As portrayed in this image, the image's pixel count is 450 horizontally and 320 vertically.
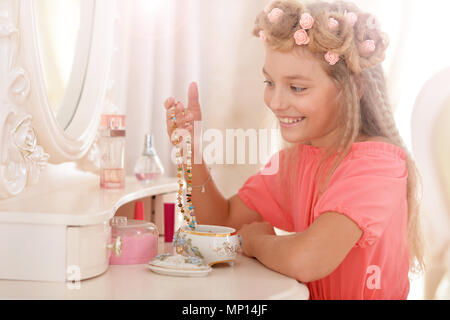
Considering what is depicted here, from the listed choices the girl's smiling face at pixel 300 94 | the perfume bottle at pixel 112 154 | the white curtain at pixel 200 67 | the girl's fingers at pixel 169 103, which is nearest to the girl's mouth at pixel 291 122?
the girl's smiling face at pixel 300 94

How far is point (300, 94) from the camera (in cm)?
91

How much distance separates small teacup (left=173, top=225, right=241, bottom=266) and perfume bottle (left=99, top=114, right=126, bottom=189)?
1.02ft

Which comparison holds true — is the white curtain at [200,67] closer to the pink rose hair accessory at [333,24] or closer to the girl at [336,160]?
the girl at [336,160]

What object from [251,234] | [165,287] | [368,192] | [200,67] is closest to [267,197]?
[251,234]

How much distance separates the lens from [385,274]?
931 millimetres

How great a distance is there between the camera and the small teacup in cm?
80

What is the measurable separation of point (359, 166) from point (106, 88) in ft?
2.21

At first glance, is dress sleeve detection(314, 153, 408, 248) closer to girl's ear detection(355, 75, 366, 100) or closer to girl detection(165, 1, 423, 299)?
girl detection(165, 1, 423, 299)

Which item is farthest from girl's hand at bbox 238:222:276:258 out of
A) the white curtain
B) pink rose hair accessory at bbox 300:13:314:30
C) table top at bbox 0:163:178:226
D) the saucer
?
the white curtain

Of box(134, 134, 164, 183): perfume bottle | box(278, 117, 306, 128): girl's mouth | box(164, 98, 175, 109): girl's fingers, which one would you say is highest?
box(164, 98, 175, 109): girl's fingers

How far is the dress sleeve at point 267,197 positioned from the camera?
110 centimetres

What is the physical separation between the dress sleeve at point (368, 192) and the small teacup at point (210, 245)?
14 centimetres

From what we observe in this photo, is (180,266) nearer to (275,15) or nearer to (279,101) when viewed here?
(279,101)

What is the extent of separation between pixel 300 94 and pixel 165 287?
40 centimetres
